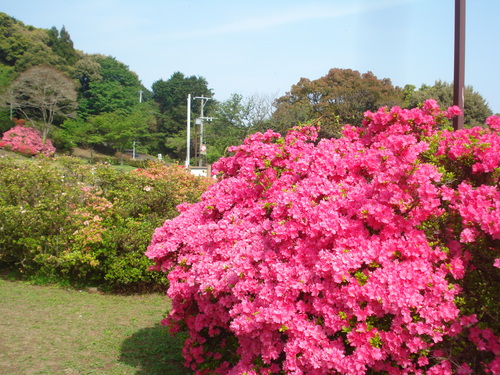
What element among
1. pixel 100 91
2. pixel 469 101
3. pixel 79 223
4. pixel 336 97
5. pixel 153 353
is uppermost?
pixel 100 91

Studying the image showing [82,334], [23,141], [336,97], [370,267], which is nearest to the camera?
[370,267]

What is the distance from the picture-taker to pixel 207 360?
3.49m

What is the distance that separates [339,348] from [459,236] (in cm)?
84

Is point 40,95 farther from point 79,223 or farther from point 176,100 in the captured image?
point 79,223

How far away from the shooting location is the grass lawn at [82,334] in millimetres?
4238

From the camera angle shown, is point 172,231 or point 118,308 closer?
point 172,231

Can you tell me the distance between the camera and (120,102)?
166 feet

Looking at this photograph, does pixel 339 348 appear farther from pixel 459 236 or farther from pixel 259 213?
pixel 259 213

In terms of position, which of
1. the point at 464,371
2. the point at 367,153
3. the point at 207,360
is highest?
the point at 367,153

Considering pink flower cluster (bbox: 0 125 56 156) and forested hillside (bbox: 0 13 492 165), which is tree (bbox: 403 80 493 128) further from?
pink flower cluster (bbox: 0 125 56 156)

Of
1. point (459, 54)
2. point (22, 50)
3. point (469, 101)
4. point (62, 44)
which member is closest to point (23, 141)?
point (22, 50)

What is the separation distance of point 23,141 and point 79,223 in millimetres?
31872

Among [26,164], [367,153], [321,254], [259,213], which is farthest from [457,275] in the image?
[26,164]

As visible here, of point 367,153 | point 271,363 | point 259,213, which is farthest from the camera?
point 259,213
